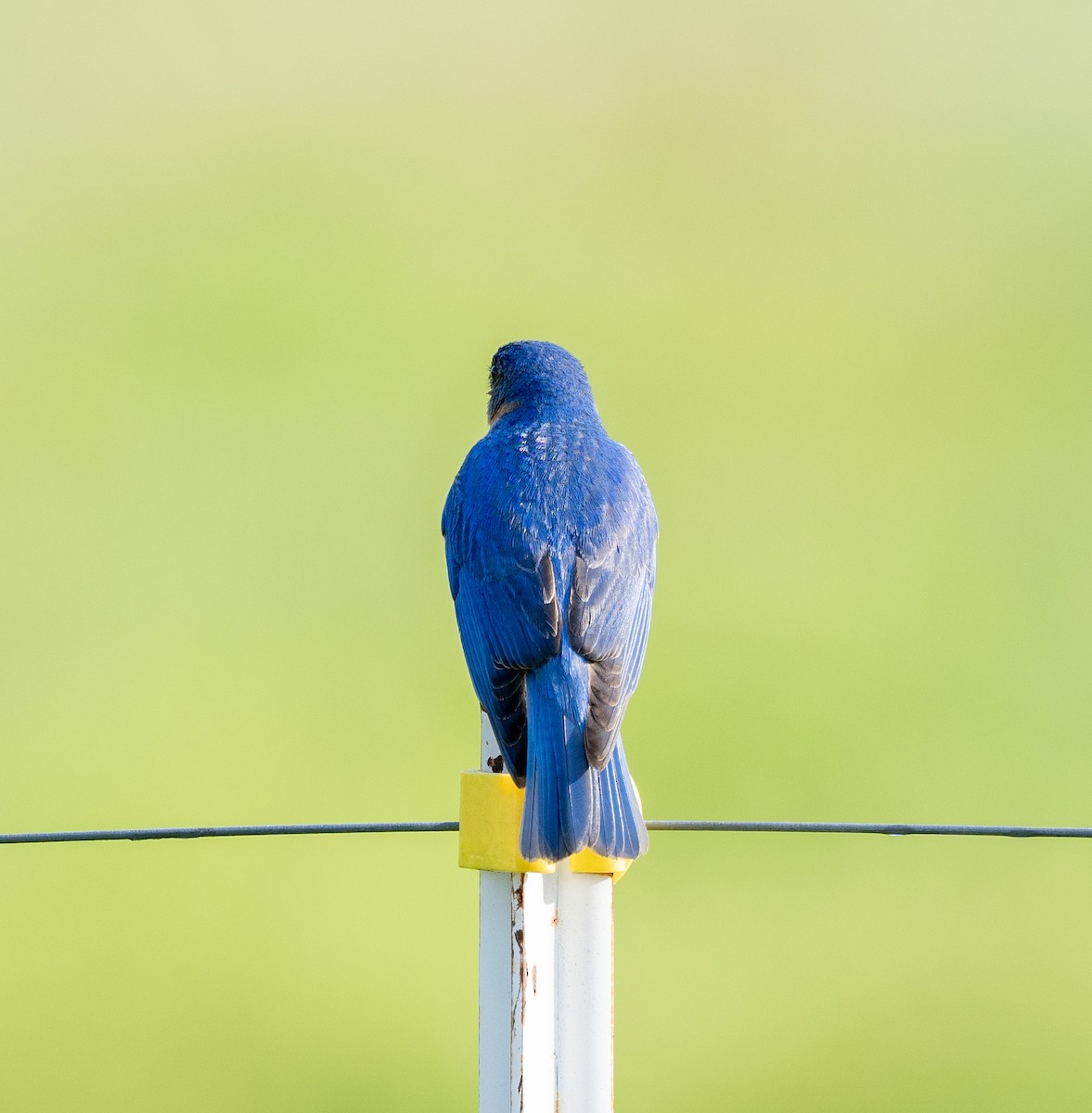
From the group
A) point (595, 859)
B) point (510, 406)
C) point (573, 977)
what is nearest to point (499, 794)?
point (595, 859)

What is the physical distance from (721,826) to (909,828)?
0.28 meters

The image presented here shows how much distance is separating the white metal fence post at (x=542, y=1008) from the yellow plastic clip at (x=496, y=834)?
0.10 feet

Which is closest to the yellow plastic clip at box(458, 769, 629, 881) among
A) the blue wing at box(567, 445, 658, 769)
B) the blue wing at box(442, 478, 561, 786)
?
the blue wing at box(442, 478, 561, 786)

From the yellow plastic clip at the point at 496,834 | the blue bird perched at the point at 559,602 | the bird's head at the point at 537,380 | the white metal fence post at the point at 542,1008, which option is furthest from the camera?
the bird's head at the point at 537,380

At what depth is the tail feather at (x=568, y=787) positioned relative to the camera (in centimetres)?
212

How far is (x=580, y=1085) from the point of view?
198 cm

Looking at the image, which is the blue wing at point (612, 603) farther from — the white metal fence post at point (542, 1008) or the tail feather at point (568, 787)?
the white metal fence post at point (542, 1008)

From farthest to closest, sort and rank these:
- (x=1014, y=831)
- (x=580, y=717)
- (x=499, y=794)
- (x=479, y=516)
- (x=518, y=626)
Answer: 1. (x=479, y=516)
2. (x=518, y=626)
3. (x=580, y=717)
4. (x=499, y=794)
5. (x=1014, y=831)

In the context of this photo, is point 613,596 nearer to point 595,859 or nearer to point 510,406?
point 595,859

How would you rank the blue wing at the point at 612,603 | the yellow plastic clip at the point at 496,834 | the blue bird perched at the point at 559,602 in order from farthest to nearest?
1. the blue wing at the point at 612,603
2. the blue bird perched at the point at 559,602
3. the yellow plastic clip at the point at 496,834

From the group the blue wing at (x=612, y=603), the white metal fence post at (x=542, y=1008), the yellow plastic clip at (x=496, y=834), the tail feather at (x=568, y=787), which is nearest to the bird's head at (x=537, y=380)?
the blue wing at (x=612, y=603)

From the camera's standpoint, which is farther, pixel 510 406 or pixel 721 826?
pixel 510 406

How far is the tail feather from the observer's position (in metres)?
2.12

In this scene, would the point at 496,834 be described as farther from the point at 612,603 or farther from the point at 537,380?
the point at 537,380
